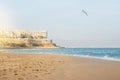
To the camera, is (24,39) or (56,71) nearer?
(56,71)

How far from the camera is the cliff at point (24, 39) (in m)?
163

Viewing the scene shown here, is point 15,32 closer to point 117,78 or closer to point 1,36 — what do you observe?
point 1,36

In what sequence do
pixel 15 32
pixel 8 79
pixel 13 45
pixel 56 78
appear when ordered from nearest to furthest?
1. pixel 8 79
2. pixel 56 78
3. pixel 13 45
4. pixel 15 32

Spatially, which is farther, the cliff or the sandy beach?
the cliff

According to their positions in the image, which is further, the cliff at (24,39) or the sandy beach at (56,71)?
the cliff at (24,39)

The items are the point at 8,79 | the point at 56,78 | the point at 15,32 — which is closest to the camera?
the point at 8,79

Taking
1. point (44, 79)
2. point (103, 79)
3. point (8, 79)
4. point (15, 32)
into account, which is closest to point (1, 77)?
point (8, 79)

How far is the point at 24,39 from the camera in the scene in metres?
172

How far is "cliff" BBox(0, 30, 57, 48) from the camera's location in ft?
535

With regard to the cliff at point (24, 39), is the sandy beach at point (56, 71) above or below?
above

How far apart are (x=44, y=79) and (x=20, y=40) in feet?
528

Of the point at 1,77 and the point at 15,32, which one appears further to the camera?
the point at 15,32

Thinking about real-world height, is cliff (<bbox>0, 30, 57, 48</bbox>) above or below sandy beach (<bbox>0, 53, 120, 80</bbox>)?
below

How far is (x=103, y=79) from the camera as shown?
11.4m
